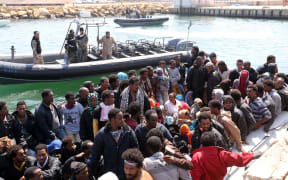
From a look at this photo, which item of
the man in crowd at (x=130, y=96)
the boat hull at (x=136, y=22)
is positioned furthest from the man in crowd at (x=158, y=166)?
the boat hull at (x=136, y=22)

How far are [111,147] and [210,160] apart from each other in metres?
1.10

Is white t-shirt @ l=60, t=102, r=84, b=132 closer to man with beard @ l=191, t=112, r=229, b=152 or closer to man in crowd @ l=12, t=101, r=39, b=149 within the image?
man in crowd @ l=12, t=101, r=39, b=149

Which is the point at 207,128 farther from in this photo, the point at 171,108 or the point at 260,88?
the point at 260,88

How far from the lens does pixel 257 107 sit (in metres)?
→ 5.41

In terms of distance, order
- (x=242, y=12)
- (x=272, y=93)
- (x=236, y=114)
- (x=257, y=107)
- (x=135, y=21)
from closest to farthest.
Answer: (x=236, y=114) → (x=257, y=107) → (x=272, y=93) → (x=135, y=21) → (x=242, y=12)

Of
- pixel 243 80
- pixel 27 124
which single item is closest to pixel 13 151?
pixel 27 124

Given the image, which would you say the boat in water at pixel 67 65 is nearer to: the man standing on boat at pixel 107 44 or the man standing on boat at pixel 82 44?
the man standing on boat at pixel 107 44

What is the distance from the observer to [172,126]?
217 inches

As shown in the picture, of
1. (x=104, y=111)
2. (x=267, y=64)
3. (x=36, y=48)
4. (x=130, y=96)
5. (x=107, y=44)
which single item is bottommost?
(x=104, y=111)

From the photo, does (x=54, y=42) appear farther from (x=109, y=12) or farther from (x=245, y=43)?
(x=109, y=12)

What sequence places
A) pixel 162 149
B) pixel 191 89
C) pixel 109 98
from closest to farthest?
1. pixel 162 149
2. pixel 109 98
3. pixel 191 89

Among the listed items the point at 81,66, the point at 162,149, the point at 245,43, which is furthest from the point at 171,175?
the point at 245,43

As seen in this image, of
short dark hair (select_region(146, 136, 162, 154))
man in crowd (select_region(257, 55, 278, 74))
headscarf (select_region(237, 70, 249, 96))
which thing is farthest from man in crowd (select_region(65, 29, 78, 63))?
short dark hair (select_region(146, 136, 162, 154))

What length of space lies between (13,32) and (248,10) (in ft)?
108
